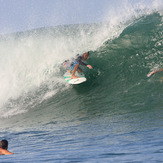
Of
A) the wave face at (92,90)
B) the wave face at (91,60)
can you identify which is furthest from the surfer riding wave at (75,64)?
the wave face at (91,60)

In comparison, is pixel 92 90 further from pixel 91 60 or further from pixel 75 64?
pixel 91 60

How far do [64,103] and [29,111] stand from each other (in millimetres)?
1414

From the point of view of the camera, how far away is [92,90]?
1171 cm

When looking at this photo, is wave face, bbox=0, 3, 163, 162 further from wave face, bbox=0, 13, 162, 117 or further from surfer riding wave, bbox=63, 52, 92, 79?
surfer riding wave, bbox=63, 52, 92, 79

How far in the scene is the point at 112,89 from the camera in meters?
11.1

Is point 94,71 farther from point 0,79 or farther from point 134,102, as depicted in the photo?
point 0,79

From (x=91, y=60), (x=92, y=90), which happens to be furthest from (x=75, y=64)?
(x=91, y=60)

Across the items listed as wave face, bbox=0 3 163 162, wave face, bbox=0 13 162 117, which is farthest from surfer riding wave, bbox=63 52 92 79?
wave face, bbox=0 13 162 117

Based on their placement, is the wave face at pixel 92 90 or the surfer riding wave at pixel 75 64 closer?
the wave face at pixel 92 90

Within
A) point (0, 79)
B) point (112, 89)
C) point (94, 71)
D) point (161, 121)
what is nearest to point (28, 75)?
point (0, 79)

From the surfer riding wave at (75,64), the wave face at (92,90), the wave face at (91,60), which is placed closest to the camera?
the wave face at (92,90)

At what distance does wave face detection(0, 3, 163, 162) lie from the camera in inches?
238

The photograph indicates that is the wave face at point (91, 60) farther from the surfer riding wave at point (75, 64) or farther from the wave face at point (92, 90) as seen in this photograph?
the surfer riding wave at point (75, 64)

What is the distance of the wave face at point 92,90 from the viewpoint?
6.05 m
